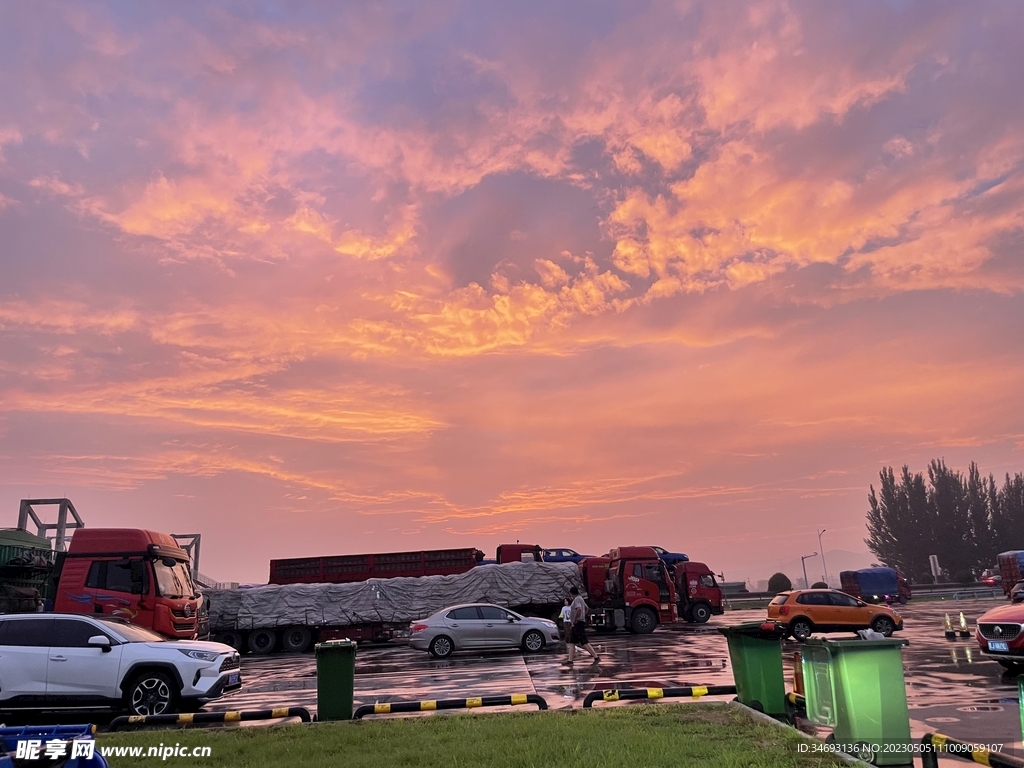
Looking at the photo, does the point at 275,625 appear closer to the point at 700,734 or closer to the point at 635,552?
the point at 635,552

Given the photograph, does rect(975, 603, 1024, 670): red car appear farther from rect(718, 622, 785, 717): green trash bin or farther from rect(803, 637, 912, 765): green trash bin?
rect(803, 637, 912, 765): green trash bin

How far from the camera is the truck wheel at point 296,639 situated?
87.1ft

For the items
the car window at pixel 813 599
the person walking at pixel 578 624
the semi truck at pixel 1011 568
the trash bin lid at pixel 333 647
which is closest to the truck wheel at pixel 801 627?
the car window at pixel 813 599

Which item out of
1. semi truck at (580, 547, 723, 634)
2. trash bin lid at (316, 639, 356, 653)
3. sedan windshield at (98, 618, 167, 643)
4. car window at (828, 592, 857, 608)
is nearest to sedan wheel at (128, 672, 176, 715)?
sedan windshield at (98, 618, 167, 643)

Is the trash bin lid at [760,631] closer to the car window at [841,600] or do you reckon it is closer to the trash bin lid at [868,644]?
the trash bin lid at [868,644]

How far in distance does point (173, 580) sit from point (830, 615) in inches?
731

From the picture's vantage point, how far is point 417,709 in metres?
10.5

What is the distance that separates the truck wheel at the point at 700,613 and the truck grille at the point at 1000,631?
18.1 m

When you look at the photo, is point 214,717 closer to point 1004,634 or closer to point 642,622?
point 1004,634

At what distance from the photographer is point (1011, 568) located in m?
40.2

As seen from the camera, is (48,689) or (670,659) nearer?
(48,689)

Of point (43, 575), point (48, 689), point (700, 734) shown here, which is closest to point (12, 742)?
point (700, 734)

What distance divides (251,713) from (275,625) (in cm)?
1683

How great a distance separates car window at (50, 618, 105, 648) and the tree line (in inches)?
3188
